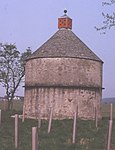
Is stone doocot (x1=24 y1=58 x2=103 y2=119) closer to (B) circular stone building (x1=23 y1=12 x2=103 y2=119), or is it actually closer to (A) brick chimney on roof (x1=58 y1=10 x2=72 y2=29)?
(B) circular stone building (x1=23 y1=12 x2=103 y2=119)

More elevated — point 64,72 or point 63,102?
point 64,72

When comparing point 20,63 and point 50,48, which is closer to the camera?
point 50,48

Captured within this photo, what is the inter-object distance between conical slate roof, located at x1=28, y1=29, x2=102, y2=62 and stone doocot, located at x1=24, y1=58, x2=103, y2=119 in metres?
0.41

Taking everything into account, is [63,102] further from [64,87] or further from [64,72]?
[64,72]

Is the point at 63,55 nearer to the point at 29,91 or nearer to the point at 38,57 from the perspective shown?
the point at 38,57

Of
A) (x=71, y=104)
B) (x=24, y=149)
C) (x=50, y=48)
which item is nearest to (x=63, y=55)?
(x=50, y=48)

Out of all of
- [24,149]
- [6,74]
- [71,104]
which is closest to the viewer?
[24,149]

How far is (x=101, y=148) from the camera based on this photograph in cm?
1423

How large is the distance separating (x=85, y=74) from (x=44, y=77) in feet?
11.1

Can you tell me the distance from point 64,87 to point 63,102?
1.21 m

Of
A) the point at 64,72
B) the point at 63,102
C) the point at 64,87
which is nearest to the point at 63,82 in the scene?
the point at 64,87

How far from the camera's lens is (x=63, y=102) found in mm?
30766

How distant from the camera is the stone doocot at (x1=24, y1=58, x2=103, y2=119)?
30828 millimetres

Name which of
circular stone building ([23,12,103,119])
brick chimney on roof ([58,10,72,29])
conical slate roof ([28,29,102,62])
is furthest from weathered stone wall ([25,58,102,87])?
brick chimney on roof ([58,10,72,29])
